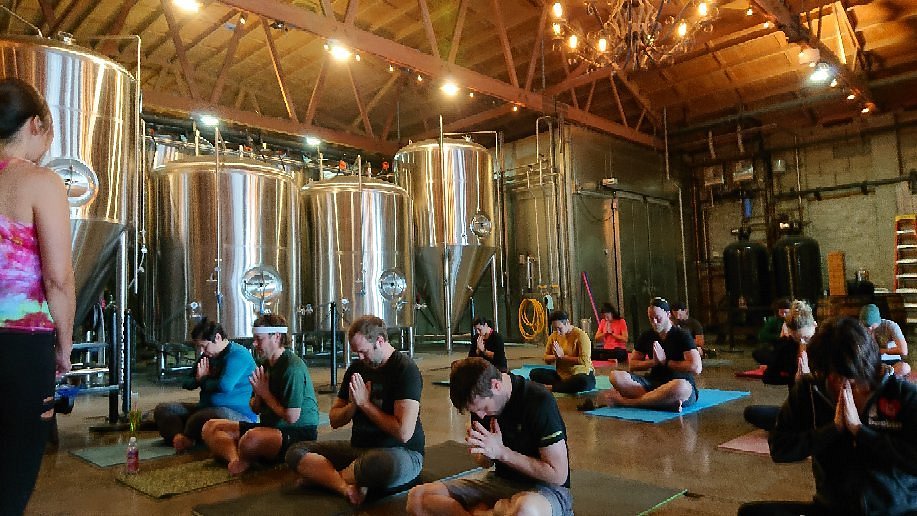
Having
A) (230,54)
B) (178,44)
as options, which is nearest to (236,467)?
(178,44)

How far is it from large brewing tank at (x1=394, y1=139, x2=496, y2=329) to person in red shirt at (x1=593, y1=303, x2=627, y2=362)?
291 cm

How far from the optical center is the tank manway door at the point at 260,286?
27.7ft

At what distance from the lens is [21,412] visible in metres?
1.67

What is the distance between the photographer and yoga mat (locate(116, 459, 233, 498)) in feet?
12.9

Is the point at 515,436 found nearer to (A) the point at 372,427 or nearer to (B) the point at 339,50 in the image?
(A) the point at 372,427

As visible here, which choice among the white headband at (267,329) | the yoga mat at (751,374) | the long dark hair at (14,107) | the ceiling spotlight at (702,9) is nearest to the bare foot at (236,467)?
the white headband at (267,329)

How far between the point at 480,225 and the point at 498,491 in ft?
31.5

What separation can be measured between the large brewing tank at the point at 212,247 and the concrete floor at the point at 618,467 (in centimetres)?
188

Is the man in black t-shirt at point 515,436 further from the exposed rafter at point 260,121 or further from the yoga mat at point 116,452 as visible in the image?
the exposed rafter at point 260,121

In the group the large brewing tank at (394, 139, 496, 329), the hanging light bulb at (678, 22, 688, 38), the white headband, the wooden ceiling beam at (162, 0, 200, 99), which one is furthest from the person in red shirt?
the wooden ceiling beam at (162, 0, 200, 99)

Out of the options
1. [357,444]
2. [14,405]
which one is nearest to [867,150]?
[357,444]

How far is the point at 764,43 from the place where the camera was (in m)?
13.1

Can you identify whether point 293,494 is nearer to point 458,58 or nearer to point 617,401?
point 617,401

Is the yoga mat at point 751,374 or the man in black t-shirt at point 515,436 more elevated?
the man in black t-shirt at point 515,436
